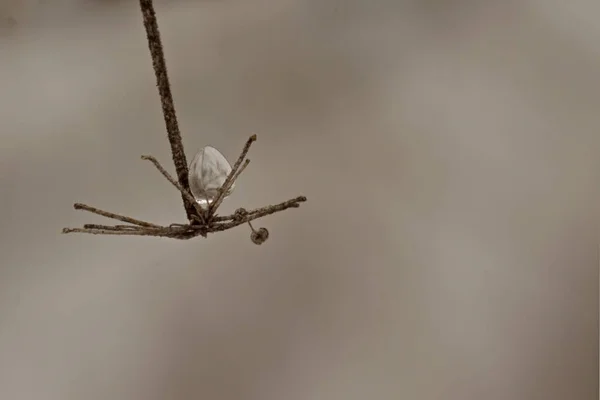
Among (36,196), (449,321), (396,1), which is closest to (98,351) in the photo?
(36,196)

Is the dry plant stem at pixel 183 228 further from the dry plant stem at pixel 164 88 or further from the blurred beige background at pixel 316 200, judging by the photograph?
the blurred beige background at pixel 316 200

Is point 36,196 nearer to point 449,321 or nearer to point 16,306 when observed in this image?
point 16,306

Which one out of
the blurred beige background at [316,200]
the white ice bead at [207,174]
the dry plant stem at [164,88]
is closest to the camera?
the dry plant stem at [164,88]

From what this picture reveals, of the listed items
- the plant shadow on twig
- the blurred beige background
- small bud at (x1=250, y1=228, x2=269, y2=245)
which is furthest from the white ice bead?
the blurred beige background

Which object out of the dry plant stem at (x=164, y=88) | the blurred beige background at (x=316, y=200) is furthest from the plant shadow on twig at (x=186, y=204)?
the blurred beige background at (x=316, y=200)

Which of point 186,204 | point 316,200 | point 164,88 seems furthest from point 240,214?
point 316,200

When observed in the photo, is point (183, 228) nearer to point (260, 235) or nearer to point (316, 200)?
point (260, 235)
